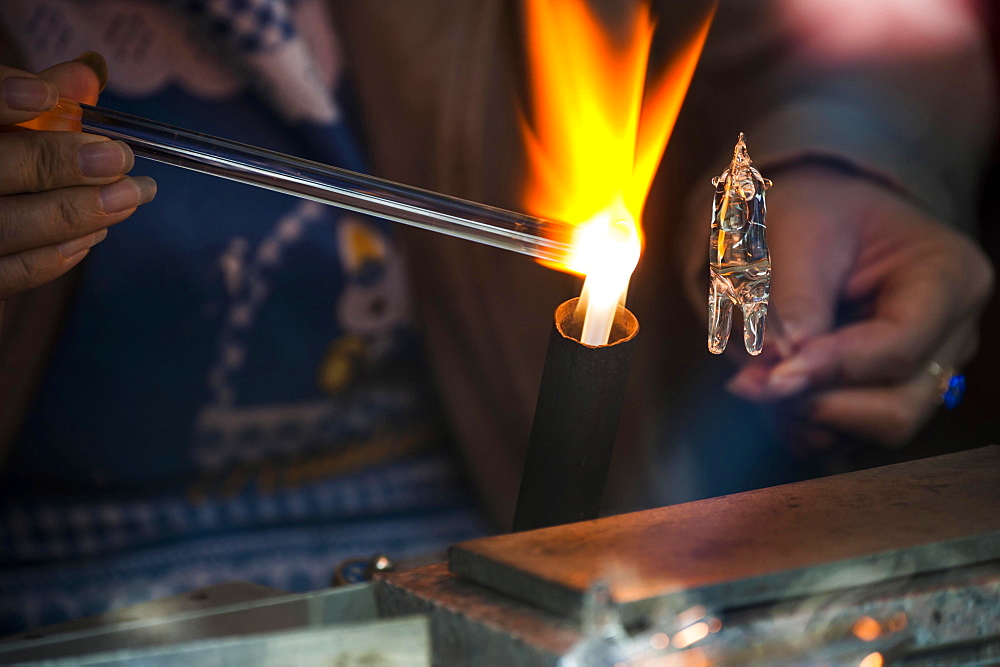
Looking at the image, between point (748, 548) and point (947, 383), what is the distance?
561 millimetres

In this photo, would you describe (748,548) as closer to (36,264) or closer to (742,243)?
(742,243)

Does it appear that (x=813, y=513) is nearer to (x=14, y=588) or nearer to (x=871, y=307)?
(x=871, y=307)

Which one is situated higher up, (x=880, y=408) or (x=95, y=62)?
(x=95, y=62)

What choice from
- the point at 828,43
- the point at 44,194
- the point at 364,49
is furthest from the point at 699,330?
the point at 44,194

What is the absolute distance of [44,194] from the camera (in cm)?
49

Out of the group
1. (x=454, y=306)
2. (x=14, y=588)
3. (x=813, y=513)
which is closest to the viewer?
(x=813, y=513)

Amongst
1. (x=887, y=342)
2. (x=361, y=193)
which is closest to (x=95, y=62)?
(x=361, y=193)

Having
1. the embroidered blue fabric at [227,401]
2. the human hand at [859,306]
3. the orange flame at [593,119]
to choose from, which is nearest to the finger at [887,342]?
the human hand at [859,306]

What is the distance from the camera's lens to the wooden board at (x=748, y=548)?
33cm

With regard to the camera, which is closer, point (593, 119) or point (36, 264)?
point (36, 264)

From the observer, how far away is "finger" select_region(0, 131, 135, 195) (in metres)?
0.47

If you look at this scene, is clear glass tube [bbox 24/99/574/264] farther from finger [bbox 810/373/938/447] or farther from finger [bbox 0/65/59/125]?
finger [bbox 810/373/938/447]

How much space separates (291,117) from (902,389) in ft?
1.92

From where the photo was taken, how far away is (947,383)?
2.75 ft
